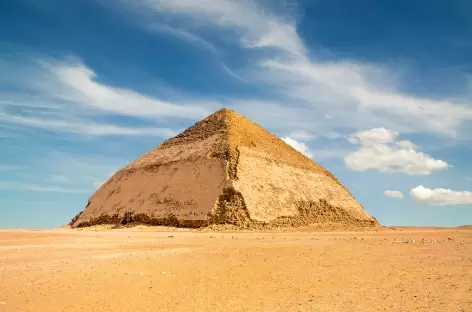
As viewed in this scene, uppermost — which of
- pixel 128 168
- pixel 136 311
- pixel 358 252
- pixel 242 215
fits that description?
pixel 128 168

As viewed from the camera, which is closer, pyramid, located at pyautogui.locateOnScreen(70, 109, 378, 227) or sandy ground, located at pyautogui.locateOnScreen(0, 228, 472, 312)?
sandy ground, located at pyautogui.locateOnScreen(0, 228, 472, 312)

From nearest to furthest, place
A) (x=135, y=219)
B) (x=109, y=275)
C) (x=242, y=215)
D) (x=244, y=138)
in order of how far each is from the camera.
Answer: (x=109, y=275)
(x=242, y=215)
(x=135, y=219)
(x=244, y=138)

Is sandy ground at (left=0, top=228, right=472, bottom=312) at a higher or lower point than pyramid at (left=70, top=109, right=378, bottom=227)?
lower

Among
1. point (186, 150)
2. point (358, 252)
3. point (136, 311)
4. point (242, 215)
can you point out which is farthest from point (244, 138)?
point (136, 311)

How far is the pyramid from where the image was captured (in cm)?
3191

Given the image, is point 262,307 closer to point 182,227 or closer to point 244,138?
point 182,227

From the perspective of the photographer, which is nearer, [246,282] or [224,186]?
[246,282]

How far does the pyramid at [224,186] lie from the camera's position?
3191cm

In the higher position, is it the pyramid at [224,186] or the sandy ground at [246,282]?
the pyramid at [224,186]

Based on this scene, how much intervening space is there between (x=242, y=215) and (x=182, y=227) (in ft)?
14.3

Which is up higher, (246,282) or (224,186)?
(224,186)

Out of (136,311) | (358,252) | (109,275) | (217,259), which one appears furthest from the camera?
(358,252)

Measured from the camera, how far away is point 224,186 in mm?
32219

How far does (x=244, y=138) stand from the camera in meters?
40.1
